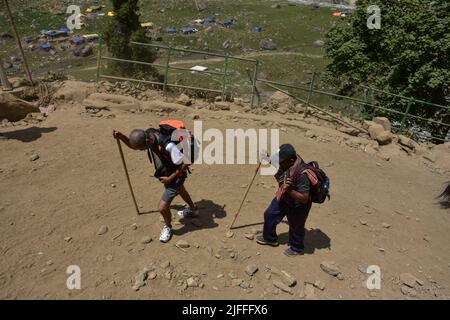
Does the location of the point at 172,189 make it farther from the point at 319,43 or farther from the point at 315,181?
the point at 319,43

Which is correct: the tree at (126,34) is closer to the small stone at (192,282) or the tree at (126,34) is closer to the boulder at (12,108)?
the boulder at (12,108)

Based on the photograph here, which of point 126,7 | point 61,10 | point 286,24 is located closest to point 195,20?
point 286,24

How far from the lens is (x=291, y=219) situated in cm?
476

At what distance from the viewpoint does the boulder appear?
8.21 metres

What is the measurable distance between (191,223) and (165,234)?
58 centimetres

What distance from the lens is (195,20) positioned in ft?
125

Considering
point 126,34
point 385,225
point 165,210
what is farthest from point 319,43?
point 165,210

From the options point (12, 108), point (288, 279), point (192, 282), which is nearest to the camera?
point (192, 282)

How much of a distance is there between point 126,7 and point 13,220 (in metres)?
13.5

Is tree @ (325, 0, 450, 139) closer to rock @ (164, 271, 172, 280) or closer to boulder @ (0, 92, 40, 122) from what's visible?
rock @ (164, 271, 172, 280)

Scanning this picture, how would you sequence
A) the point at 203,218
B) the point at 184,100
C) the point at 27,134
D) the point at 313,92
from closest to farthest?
the point at 203,218 < the point at 27,134 < the point at 184,100 < the point at 313,92

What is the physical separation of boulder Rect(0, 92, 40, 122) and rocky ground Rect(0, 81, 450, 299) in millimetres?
192

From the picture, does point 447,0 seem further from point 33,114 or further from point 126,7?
point 33,114

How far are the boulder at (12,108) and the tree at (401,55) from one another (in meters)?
12.0
